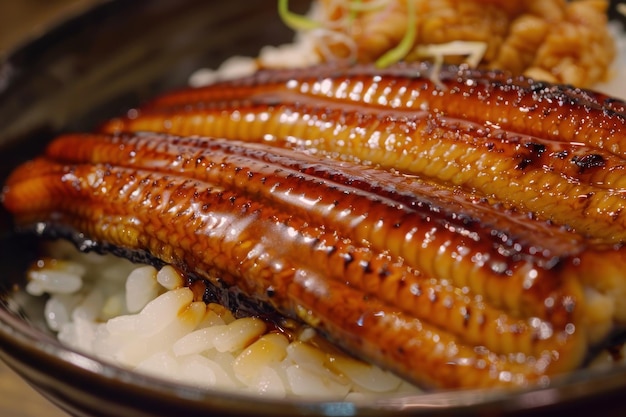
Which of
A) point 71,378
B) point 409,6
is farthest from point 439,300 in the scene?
point 409,6

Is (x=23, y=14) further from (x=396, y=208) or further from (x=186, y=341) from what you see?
(x=396, y=208)

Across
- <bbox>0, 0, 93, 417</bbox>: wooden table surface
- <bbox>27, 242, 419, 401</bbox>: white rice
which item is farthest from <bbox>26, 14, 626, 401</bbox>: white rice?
<bbox>0, 0, 93, 417</bbox>: wooden table surface

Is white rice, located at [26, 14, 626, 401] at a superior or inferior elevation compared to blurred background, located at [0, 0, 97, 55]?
inferior

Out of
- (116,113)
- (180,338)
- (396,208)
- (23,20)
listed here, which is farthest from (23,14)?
(396,208)

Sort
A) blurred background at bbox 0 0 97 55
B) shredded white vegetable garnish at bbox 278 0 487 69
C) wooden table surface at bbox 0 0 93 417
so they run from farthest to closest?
1. blurred background at bbox 0 0 97 55
2. shredded white vegetable garnish at bbox 278 0 487 69
3. wooden table surface at bbox 0 0 93 417

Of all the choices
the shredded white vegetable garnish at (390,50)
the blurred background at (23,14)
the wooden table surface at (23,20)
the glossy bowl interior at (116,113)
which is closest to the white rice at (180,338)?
the glossy bowl interior at (116,113)

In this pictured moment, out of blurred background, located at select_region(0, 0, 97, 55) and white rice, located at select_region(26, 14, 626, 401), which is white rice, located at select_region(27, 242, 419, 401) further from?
blurred background, located at select_region(0, 0, 97, 55)

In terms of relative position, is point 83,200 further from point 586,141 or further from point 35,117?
point 586,141
